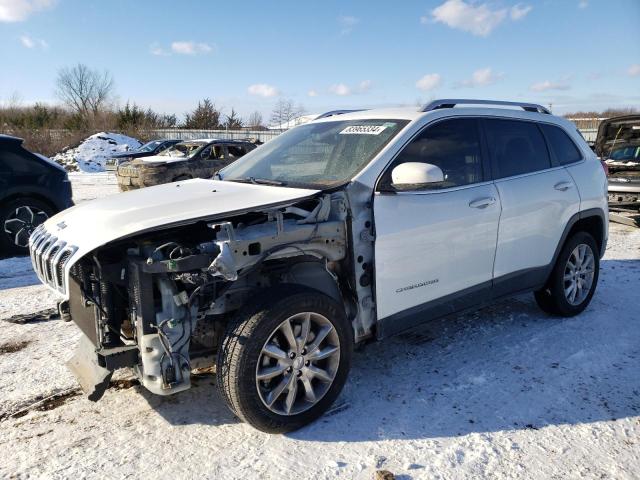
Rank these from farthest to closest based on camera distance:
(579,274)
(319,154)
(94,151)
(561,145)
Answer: (94,151), (579,274), (561,145), (319,154)

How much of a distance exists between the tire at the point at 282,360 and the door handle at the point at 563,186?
8.09ft

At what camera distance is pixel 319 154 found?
3.90m

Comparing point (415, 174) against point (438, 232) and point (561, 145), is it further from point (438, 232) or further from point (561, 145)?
point (561, 145)

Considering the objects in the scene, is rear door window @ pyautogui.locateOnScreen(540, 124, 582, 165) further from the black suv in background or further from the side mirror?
the black suv in background

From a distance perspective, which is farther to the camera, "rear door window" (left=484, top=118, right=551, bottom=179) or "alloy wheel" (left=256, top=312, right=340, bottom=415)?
"rear door window" (left=484, top=118, right=551, bottom=179)

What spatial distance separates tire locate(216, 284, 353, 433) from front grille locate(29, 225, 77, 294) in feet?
3.08

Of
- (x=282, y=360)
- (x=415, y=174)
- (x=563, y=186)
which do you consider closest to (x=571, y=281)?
(x=563, y=186)

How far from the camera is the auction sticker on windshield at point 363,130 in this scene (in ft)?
12.3

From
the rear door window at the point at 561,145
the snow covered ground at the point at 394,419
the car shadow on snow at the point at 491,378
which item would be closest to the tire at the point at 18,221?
the snow covered ground at the point at 394,419

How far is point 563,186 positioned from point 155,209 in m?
3.43

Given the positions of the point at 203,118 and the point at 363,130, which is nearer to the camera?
the point at 363,130

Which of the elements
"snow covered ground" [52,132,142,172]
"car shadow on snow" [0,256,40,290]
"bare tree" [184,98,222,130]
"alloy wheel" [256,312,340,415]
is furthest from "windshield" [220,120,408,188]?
"bare tree" [184,98,222,130]

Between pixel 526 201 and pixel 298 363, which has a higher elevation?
pixel 526 201

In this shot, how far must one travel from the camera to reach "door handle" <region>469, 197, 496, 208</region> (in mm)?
3795
